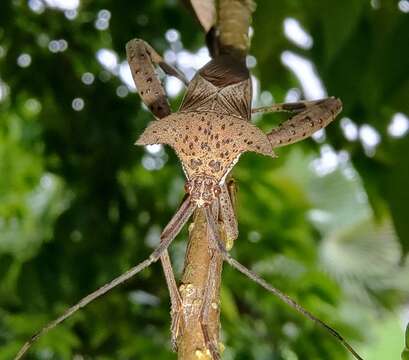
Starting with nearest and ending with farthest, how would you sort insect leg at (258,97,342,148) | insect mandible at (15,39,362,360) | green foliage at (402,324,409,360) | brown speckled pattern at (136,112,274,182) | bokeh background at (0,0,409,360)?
1. green foliage at (402,324,409,360)
2. insect mandible at (15,39,362,360)
3. brown speckled pattern at (136,112,274,182)
4. insect leg at (258,97,342,148)
5. bokeh background at (0,0,409,360)

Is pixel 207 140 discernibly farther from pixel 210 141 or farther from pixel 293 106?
pixel 293 106

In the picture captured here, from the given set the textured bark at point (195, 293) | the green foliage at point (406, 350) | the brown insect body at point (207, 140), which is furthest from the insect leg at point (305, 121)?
the green foliage at point (406, 350)

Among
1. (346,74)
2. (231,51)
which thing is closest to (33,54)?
(346,74)

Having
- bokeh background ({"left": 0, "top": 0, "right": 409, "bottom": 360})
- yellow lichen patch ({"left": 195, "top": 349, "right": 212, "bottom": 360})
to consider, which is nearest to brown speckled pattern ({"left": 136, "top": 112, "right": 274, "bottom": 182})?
yellow lichen patch ({"left": 195, "top": 349, "right": 212, "bottom": 360})

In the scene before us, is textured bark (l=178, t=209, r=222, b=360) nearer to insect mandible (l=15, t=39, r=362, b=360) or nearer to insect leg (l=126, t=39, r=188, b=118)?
insect mandible (l=15, t=39, r=362, b=360)

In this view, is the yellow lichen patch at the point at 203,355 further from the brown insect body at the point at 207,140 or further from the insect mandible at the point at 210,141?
the brown insect body at the point at 207,140

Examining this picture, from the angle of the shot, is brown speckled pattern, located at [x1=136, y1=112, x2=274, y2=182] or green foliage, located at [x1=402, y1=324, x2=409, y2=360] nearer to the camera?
green foliage, located at [x1=402, y1=324, x2=409, y2=360]

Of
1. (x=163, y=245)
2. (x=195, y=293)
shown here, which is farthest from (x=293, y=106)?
(x=195, y=293)

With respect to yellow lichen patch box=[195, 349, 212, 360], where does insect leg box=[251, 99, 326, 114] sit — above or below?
above
